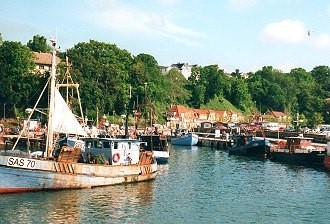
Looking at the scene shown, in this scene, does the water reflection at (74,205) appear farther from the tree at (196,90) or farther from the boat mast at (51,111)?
the tree at (196,90)

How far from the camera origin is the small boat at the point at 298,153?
74938 mm

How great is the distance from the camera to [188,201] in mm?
44969

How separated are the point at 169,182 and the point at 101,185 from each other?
32.8 feet

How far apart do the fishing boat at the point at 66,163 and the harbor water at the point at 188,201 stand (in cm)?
93

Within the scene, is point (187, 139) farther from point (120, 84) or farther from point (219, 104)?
point (219, 104)

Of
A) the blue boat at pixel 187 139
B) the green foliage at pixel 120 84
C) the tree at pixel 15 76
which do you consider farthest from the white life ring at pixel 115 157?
the tree at pixel 15 76

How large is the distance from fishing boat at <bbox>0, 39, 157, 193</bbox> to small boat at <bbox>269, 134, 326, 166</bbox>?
30.4 metres

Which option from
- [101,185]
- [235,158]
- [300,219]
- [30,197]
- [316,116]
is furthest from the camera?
[316,116]

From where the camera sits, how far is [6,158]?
42.0 m

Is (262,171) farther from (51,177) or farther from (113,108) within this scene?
(113,108)

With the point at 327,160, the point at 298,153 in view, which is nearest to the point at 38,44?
the point at 298,153

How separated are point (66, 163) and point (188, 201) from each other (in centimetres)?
1156

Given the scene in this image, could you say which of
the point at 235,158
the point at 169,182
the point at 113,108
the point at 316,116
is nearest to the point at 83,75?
the point at 113,108

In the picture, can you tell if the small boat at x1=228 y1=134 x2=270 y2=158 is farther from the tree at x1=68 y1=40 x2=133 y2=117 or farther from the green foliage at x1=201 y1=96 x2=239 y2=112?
the green foliage at x1=201 y1=96 x2=239 y2=112
